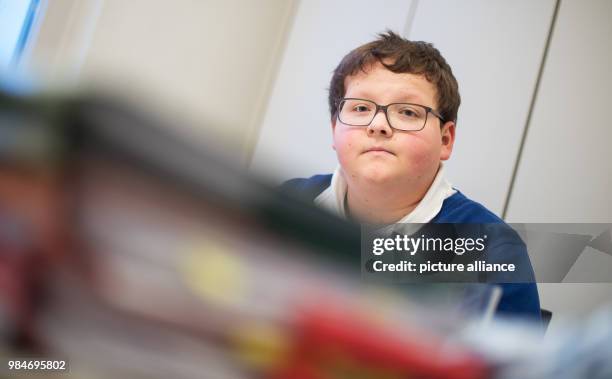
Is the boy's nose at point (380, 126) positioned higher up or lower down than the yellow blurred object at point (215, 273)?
higher up

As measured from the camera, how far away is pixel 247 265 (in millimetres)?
182

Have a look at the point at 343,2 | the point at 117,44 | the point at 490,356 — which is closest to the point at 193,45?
the point at 117,44

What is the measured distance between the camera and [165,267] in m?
0.17

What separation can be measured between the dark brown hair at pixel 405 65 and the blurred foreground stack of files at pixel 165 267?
598 millimetres

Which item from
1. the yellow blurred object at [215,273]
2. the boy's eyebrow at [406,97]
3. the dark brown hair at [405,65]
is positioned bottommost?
the yellow blurred object at [215,273]

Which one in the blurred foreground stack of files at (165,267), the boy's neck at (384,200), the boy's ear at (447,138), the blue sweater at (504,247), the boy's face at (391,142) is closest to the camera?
the blurred foreground stack of files at (165,267)

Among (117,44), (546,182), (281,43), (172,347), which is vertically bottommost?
(172,347)

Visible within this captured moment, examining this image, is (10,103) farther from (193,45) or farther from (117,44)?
(193,45)

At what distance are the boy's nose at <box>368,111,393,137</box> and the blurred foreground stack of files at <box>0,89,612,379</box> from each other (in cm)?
50

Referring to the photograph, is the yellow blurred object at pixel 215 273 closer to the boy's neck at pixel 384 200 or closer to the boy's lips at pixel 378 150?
the boy's neck at pixel 384 200

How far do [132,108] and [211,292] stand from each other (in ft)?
0.21

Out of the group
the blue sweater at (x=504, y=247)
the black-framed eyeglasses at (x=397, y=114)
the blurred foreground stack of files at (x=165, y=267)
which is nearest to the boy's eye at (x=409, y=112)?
the black-framed eyeglasses at (x=397, y=114)

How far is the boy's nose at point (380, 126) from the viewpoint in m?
0.71

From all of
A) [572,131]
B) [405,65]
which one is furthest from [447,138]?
[572,131]
